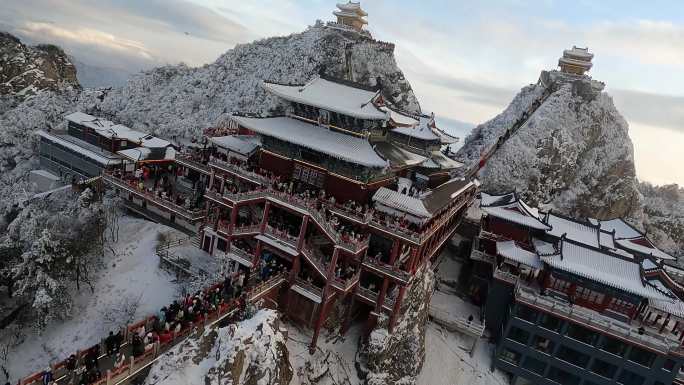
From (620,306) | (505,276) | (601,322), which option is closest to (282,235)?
(505,276)

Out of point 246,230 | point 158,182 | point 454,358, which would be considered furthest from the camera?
point 158,182

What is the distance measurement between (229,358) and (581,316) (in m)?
30.6

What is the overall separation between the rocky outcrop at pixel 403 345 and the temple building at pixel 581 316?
28.2 feet

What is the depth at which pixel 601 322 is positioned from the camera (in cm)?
3753

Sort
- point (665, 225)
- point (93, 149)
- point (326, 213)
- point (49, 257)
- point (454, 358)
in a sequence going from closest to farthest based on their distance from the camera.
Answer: point (49, 257) < point (326, 213) < point (454, 358) < point (93, 149) < point (665, 225)

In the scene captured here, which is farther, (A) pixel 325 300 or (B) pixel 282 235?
(B) pixel 282 235

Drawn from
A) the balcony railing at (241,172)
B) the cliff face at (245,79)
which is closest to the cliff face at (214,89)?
the cliff face at (245,79)

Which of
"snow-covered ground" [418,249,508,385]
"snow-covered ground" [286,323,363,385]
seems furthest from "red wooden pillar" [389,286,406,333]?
"snow-covered ground" [418,249,508,385]

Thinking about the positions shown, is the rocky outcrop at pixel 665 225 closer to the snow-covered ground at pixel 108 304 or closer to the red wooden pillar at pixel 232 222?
the red wooden pillar at pixel 232 222

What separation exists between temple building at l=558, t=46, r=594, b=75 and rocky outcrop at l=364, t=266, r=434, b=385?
70593 mm

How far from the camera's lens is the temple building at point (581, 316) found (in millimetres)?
37406

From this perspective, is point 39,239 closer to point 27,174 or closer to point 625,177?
point 27,174

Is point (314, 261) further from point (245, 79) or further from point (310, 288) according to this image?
point (245, 79)

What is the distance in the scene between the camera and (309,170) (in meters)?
36.9
